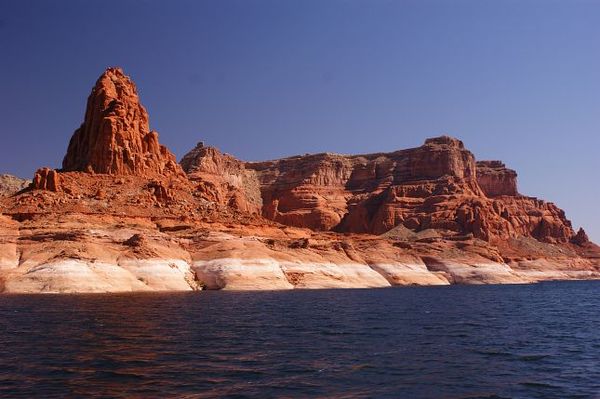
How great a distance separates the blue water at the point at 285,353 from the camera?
22.8 metres

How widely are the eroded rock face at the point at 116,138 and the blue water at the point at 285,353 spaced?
213 feet

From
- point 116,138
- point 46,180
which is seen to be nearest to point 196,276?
point 46,180

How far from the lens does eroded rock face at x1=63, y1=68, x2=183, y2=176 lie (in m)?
114

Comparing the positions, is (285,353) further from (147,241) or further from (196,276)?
(147,241)

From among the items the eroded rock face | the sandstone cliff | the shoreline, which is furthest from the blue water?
the eroded rock face

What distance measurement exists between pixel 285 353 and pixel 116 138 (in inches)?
3692

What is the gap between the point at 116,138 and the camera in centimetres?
11550

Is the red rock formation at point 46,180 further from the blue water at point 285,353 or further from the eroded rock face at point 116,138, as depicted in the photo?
the blue water at point 285,353

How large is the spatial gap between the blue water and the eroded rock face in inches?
2556

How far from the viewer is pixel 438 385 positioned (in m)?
23.7

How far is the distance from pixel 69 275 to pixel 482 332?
46006 mm

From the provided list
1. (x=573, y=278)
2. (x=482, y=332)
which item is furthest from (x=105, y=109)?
(x=573, y=278)

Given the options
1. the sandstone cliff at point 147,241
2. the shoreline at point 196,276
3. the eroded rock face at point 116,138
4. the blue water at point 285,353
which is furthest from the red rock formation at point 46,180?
the blue water at point 285,353

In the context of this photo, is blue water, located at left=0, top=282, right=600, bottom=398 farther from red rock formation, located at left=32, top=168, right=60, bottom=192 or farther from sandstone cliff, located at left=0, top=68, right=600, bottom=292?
red rock formation, located at left=32, top=168, right=60, bottom=192
